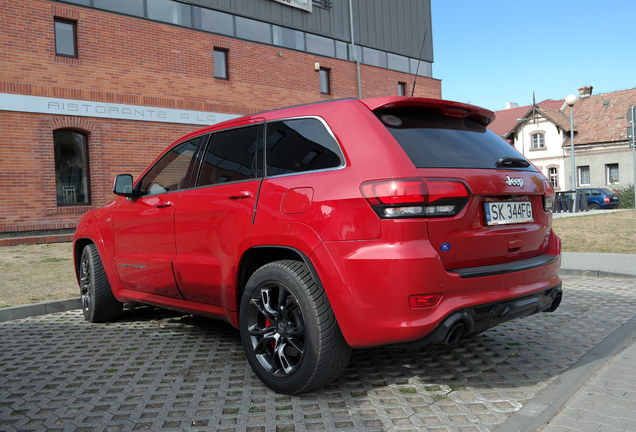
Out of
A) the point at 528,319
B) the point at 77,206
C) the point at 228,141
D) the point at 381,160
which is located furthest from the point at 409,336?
the point at 77,206

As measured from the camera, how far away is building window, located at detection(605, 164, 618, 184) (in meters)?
43.2

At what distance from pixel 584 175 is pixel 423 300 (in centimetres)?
4756

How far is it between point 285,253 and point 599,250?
29.4 feet

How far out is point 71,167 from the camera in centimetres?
1504

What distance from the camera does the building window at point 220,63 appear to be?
60.2ft

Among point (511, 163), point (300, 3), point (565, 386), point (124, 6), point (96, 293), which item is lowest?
point (565, 386)

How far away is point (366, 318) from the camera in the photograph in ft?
9.64

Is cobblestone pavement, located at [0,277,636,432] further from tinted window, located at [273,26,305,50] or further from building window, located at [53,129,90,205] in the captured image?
tinted window, located at [273,26,305,50]

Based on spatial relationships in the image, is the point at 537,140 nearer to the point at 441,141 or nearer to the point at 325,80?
the point at 325,80

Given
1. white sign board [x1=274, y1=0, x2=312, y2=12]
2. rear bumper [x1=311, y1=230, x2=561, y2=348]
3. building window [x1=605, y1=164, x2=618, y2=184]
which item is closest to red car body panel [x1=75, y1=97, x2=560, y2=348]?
rear bumper [x1=311, y1=230, x2=561, y2=348]

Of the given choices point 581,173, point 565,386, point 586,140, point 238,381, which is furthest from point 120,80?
point 581,173

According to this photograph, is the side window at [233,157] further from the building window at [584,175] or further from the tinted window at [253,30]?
the building window at [584,175]

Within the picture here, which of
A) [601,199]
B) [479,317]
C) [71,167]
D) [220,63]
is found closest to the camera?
[479,317]

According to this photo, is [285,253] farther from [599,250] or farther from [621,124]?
[621,124]
